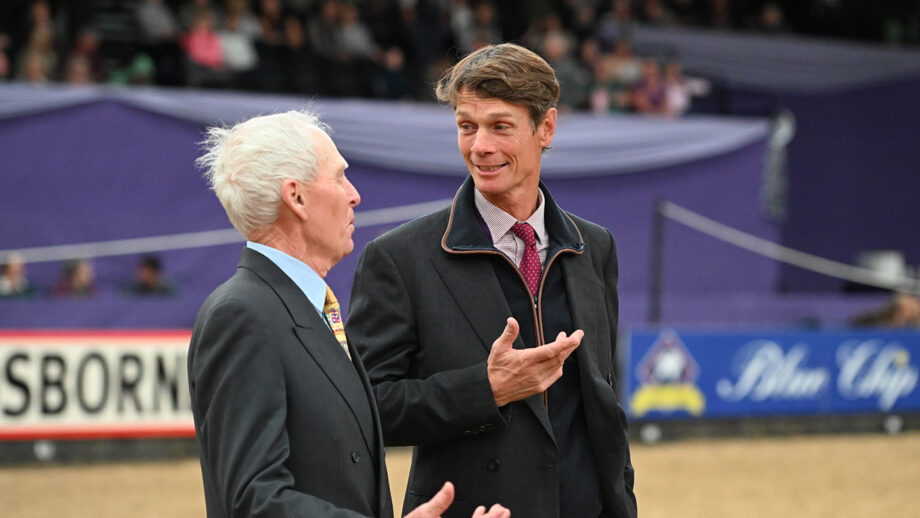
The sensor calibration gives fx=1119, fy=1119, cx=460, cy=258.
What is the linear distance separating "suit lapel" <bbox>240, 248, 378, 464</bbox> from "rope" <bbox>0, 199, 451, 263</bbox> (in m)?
8.20

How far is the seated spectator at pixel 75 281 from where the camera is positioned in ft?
31.1

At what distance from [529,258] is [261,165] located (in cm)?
91

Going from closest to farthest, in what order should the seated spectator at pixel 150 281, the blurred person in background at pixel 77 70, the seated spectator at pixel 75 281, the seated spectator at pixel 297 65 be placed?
the seated spectator at pixel 75 281 < the seated spectator at pixel 150 281 < the blurred person in background at pixel 77 70 < the seated spectator at pixel 297 65

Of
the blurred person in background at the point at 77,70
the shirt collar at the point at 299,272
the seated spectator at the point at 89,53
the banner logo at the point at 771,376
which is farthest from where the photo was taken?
the seated spectator at the point at 89,53

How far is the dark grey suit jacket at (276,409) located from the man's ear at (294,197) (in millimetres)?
113

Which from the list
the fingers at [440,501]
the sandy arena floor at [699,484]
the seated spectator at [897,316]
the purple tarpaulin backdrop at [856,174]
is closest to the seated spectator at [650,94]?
the seated spectator at [897,316]

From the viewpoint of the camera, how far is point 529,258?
9.02 feet

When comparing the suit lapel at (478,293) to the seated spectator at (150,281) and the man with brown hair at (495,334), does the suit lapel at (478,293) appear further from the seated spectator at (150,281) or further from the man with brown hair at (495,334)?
the seated spectator at (150,281)

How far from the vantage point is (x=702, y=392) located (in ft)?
34.2

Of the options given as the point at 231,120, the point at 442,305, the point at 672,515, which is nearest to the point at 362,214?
the point at 231,120

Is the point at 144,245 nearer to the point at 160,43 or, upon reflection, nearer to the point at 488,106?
the point at 160,43

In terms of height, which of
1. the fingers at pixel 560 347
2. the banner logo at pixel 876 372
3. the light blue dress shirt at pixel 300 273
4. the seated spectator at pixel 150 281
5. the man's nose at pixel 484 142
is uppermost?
the man's nose at pixel 484 142

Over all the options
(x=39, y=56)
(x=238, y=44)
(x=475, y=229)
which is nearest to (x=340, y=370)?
(x=475, y=229)

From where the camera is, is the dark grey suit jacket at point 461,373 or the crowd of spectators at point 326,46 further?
the crowd of spectators at point 326,46
